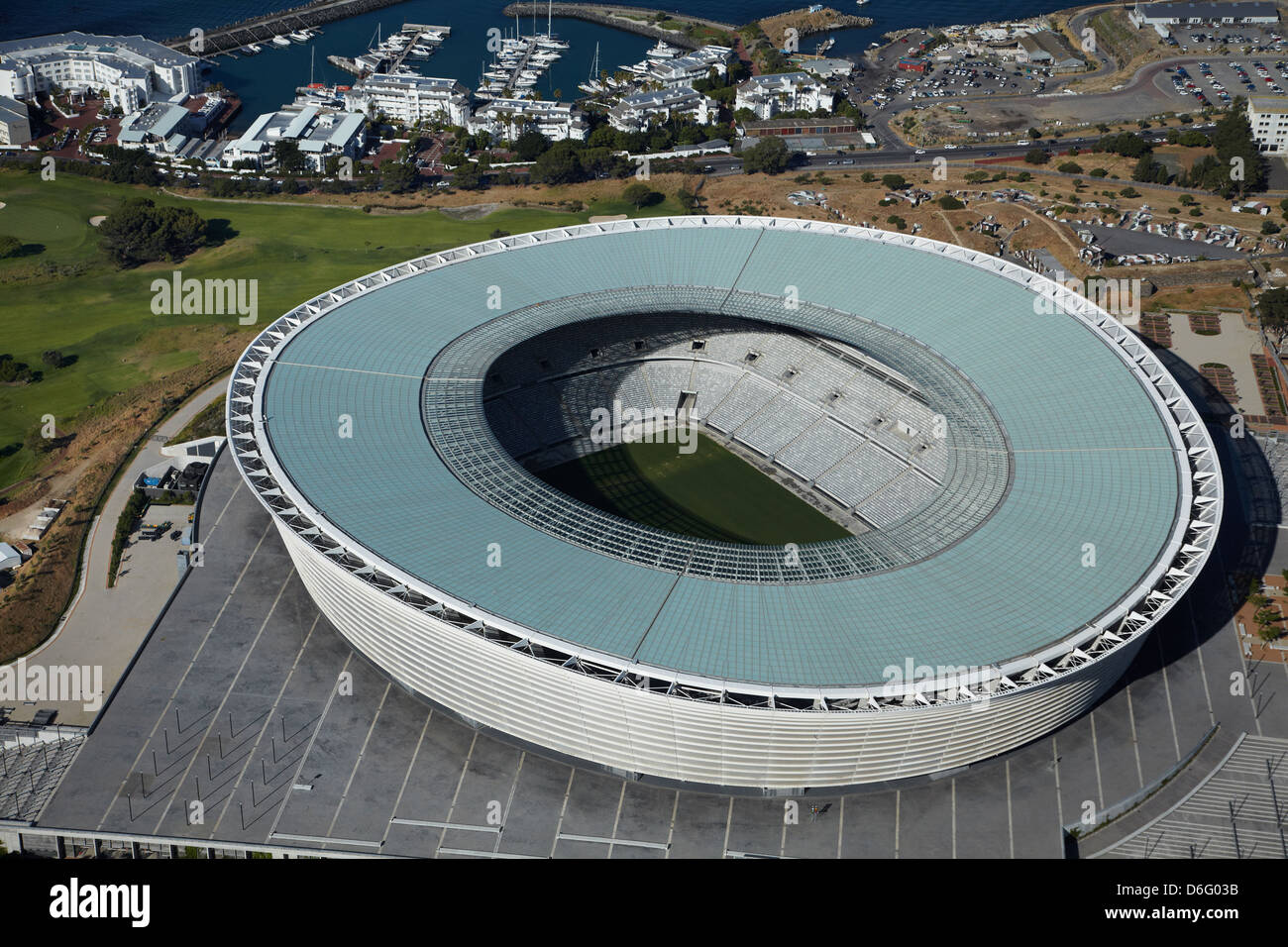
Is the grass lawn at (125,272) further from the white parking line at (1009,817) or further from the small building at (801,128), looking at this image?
the white parking line at (1009,817)

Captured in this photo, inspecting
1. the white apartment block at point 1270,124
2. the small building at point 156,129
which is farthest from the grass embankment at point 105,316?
the white apartment block at point 1270,124

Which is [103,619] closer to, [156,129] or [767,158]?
[156,129]

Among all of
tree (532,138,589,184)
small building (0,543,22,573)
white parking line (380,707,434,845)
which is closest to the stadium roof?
white parking line (380,707,434,845)

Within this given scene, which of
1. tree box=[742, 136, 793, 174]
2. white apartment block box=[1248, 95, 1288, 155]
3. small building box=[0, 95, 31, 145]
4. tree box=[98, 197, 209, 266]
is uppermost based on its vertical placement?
white apartment block box=[1248, 95, 1288, 155]

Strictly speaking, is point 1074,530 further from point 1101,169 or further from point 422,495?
point 1101,169

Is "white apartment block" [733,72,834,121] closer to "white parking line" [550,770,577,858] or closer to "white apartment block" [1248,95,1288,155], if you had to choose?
"white apartment block" [1248,95,1288,155]

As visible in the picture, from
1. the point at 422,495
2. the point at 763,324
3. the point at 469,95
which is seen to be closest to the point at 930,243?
the point at 763,324
